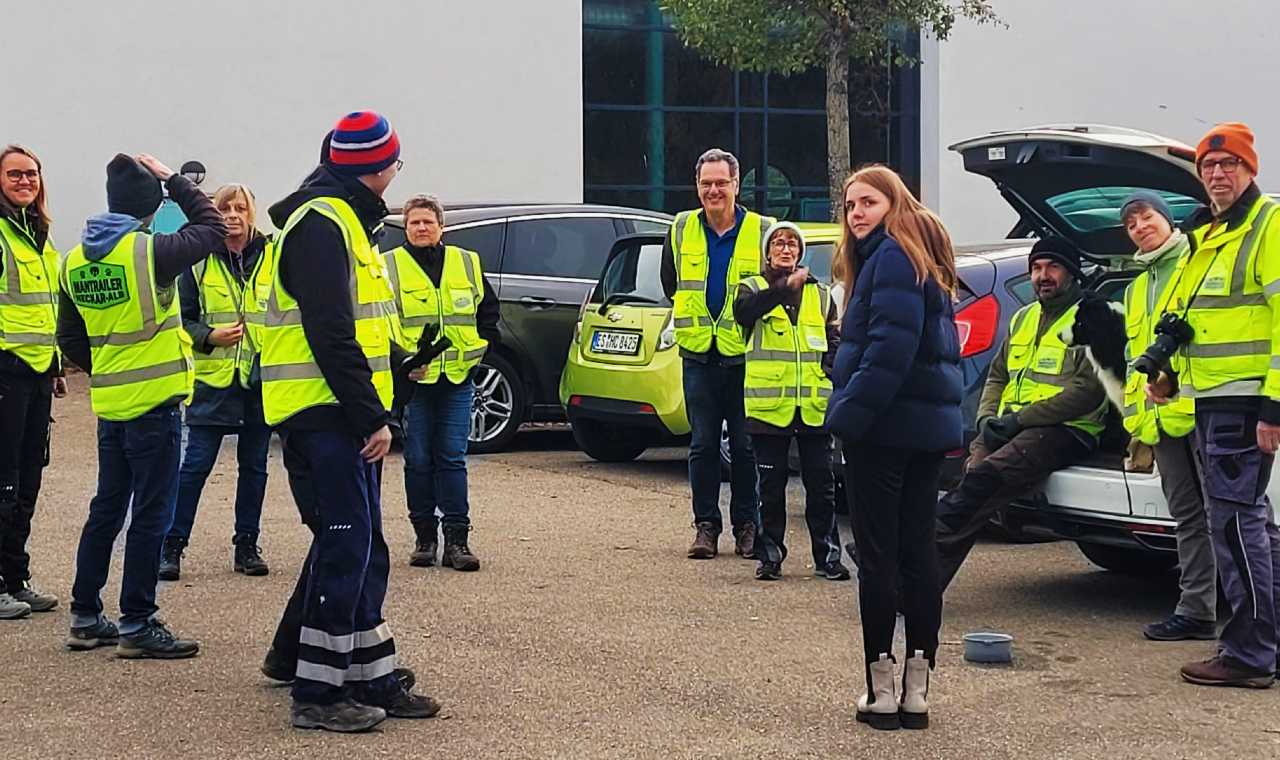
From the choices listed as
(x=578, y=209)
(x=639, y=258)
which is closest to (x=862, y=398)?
(x=639, y=258)

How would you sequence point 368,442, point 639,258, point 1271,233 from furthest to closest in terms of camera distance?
1. point 639,258
2. point 1271,233
3. point 368,442

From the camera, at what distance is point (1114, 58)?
26.2 metres

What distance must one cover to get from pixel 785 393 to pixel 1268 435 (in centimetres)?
256

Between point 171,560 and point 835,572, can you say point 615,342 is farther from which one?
point 171,560

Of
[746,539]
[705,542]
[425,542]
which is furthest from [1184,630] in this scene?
[425,542]

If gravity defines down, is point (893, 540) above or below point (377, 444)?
below

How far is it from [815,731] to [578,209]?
8.12 meters

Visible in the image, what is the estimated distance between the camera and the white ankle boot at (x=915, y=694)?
5844 millimetres

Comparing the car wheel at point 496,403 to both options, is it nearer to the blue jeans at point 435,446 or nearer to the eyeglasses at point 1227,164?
the blue jeans at point 435,446

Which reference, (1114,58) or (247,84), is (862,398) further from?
(1114,58)

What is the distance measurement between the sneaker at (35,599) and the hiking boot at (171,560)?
25.4 inches

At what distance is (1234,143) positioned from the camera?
6.46m

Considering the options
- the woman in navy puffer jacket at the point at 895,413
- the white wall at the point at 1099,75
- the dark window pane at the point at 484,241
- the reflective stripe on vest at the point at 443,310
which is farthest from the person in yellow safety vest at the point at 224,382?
the white wall at the point at 1099,75

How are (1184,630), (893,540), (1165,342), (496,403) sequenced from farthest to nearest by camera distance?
(496,403)
(1184,630)
(1165,342)
(893,540)
